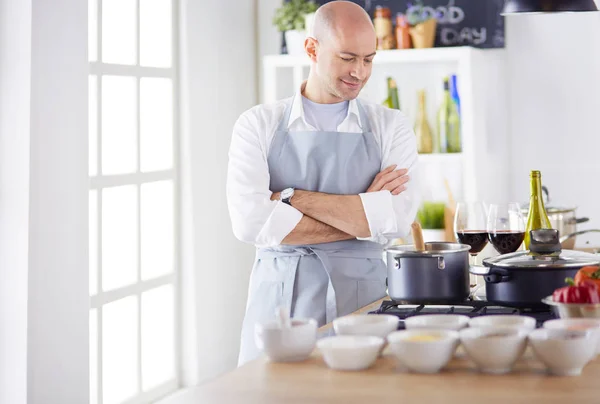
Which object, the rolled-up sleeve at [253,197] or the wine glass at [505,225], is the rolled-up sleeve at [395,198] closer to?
the rolled-up sleeve at [253,197]

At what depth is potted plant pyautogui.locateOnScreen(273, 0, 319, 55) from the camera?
5.36 meters

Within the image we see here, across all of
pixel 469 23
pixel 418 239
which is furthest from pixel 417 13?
pixel 418 239

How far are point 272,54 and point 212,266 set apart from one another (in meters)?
1.37

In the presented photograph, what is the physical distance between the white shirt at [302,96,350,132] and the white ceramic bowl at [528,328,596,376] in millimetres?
1577

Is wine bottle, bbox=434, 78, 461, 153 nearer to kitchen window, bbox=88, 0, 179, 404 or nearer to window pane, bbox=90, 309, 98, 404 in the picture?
kitchen window, bbox=88, 0, 179, 404

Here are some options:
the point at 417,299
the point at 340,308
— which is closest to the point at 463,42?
the point at 340,308

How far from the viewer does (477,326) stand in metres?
2.11

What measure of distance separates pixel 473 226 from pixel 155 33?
226 cm

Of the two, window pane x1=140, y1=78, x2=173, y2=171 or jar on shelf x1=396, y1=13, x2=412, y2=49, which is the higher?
jar on shelf x1=396, y1=13, x2=412, y2=49

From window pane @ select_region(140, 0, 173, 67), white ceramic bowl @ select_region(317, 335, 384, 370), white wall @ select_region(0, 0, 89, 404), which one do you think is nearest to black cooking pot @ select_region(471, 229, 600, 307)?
white ceramic bowl @ select_region(317, 335, 384, 370)

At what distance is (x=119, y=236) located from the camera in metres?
4.32

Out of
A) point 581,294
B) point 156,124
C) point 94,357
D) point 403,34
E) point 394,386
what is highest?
point 403,34

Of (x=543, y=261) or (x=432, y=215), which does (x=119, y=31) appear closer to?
(x=432, y=215)

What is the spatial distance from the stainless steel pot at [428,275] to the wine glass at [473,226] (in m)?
0.35
